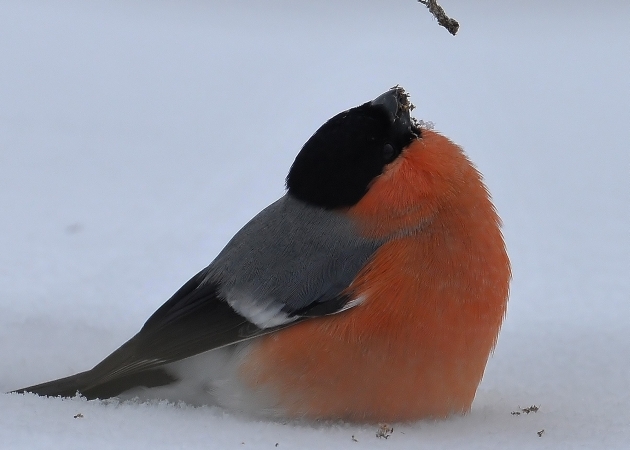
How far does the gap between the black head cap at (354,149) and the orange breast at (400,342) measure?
264mm

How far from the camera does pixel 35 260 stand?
4.54 metres

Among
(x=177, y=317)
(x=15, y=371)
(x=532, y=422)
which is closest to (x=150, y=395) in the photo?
(x=177, y=317)

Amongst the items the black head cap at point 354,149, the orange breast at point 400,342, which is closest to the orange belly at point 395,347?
the orange breast at point 400,342

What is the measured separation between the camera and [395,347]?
2.75 meters

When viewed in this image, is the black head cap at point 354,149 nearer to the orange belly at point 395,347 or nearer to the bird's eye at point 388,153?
the bird's eye at point 388,153

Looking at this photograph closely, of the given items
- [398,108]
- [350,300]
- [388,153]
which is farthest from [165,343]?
[398,108]

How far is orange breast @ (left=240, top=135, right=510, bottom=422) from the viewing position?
2.77m

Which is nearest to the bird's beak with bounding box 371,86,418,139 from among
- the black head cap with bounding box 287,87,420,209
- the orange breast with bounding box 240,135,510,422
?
the black head cap with bounding box 287,87,420,209

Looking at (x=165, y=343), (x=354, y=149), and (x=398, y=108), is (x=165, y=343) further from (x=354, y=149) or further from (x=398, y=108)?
(x=398, y=108)

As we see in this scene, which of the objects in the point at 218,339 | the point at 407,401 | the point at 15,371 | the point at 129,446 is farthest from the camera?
the point at 15,371

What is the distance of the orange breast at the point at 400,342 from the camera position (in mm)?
2766

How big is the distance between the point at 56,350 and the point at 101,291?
0.67m

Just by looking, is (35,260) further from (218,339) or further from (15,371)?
(218,339)

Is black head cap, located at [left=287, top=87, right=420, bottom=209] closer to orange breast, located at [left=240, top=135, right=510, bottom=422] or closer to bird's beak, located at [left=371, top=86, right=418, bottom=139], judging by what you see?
bird's beak, located at [left=371, top=86, right=418, bottom=139]
